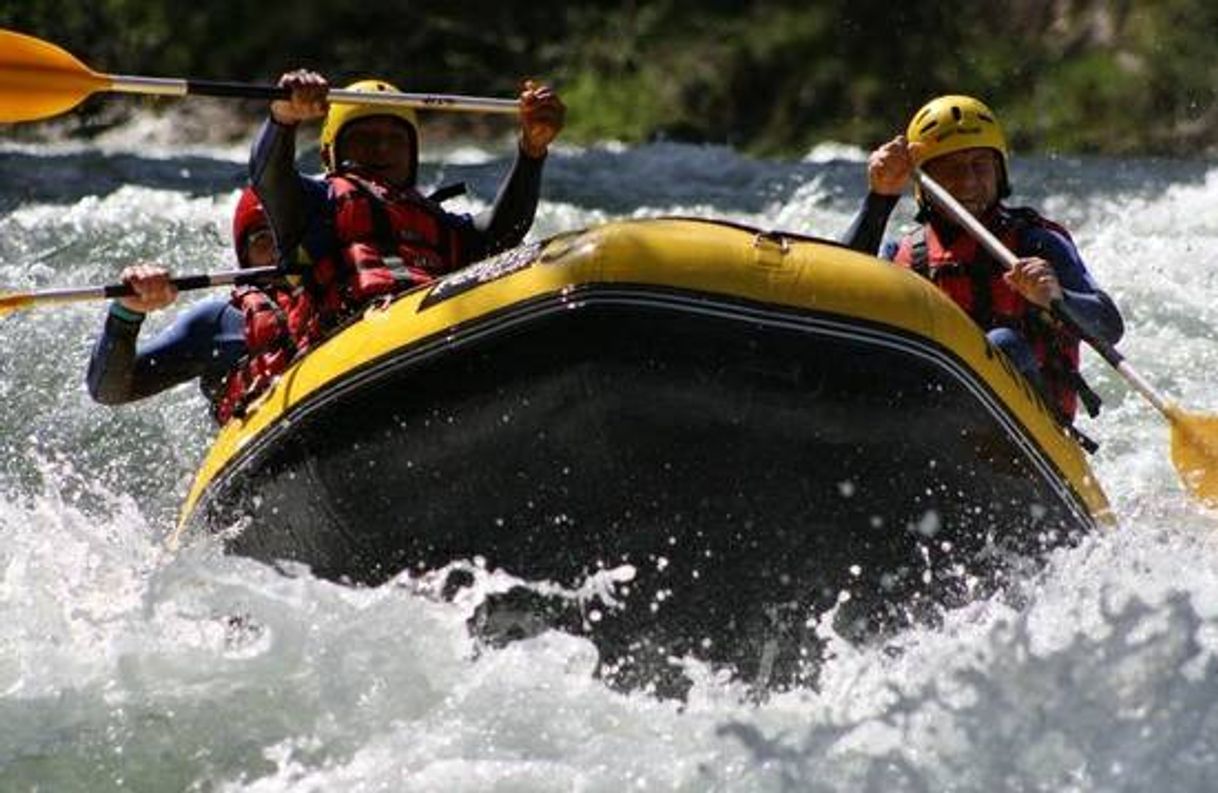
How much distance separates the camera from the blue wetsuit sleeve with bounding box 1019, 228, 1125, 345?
644 cm

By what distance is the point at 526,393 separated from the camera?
534 centimetres

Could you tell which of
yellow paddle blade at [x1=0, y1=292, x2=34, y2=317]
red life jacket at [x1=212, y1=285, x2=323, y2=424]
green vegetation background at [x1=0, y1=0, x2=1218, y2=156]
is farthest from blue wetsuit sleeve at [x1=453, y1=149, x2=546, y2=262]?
green vegetation background at [x1=0, y1=0, x2=1218, y2=156]

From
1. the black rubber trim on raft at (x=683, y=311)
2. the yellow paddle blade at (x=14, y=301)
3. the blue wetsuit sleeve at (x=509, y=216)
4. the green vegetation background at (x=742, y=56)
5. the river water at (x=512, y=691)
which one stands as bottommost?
the river water at (x=512, y=691)

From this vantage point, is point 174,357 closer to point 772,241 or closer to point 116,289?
point 116,289

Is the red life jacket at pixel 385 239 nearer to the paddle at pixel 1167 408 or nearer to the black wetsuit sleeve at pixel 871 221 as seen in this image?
the black wetsuit sleeve at pixel 871 221

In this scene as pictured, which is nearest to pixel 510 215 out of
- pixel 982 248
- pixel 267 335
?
pixel 267 335

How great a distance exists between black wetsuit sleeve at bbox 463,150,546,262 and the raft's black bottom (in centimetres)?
138

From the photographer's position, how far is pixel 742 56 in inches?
613

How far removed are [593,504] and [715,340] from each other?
1.61 feet

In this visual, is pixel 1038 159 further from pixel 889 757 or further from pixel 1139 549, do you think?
pixel 889 757

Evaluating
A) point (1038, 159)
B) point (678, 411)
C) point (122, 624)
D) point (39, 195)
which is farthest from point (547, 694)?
point (1038, 159)

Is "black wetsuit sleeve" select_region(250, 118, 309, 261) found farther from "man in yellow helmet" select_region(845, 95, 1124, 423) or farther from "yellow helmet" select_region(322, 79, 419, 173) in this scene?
"man in yellow helmet" select_region(845, 95, 1124, 423)

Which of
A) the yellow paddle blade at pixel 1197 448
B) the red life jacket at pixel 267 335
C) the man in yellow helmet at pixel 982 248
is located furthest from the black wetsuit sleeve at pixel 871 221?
the red life jacket at pixel 267 335

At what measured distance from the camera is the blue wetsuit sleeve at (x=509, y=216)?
700cm
